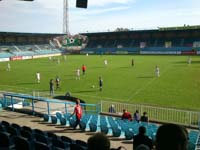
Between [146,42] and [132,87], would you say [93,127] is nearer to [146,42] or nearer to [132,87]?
[132,87]

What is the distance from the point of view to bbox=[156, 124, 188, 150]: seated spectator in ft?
8.11

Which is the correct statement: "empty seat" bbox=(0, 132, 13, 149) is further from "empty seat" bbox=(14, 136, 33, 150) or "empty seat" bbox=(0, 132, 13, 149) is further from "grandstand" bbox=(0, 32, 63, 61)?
"grandstand" bbox=(0, 32, 63, 61)

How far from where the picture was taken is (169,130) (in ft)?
8.29

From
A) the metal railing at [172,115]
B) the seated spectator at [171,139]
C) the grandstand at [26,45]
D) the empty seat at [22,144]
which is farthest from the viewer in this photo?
the grandstand at [26,45]

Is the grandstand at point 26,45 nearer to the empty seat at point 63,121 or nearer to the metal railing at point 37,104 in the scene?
the metal railing at point 37,104

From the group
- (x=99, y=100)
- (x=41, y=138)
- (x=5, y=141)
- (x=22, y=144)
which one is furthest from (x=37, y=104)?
(x=22, y=144)

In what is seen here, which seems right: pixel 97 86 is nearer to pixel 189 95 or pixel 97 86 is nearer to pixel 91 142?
pixel 189 95

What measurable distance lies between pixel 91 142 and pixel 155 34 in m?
81.2

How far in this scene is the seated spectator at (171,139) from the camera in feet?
8.11

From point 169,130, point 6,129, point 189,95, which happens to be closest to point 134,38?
point 189,95

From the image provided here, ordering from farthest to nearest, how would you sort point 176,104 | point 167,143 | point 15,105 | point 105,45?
point 105,45 → point 176,104 → point 15,105 → point 167,143

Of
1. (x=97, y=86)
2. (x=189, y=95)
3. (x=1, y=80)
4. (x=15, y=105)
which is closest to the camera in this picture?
(x=15, y=105)

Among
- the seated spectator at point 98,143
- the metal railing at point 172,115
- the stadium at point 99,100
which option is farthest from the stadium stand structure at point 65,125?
the seated spectator at point 98,143

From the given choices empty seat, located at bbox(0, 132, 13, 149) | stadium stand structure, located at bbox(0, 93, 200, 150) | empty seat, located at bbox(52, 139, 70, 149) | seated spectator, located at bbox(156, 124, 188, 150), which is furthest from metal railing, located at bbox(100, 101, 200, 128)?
seated spectator, located at bbox(156, 124, 188, 150)
